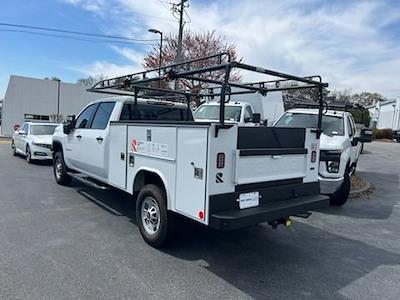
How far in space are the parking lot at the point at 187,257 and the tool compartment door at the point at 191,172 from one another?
0.75 metres

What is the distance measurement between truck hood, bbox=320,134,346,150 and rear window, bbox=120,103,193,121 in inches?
110

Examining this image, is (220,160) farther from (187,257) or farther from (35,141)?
(35,141)

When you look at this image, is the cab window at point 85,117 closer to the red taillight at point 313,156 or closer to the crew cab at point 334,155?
the crew cab at point 334,155

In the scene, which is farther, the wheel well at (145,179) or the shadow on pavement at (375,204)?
the shadow on pavement at (375,204)

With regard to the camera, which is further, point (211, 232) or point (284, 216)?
point (211, 232)

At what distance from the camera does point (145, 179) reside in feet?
17.5

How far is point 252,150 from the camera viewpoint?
4.34 meters

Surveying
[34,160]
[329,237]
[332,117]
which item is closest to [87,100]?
[34,160]

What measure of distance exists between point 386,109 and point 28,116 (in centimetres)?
5254

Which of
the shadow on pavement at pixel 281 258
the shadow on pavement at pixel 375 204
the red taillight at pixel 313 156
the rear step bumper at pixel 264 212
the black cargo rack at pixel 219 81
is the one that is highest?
the black cargo rack at pixel 219 81

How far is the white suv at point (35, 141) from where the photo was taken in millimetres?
12938

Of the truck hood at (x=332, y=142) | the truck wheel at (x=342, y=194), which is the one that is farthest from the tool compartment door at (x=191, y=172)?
the truck wheel at (x=342, y=194)

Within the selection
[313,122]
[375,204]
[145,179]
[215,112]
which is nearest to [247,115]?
[215,112]

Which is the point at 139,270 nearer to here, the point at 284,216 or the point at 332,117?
the point at 284,216
